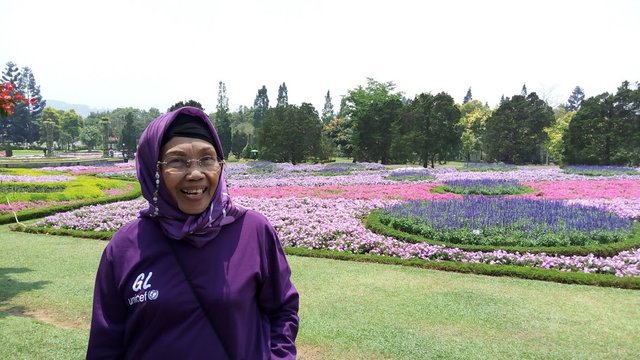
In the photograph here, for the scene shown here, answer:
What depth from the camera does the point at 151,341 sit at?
183cm

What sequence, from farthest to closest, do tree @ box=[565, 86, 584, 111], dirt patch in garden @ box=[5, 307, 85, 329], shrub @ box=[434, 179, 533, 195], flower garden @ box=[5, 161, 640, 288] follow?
tree @ box=[565, 86, 584, 111], shrub @ box=[434, 179, 533, 195], flower garden @ box=[5, 161, 640, 288], dirt patch in garden @ box=[5, 307, 85, 329]

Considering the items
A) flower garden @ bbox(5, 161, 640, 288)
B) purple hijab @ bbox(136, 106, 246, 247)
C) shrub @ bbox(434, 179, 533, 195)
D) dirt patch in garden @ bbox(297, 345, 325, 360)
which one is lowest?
dirt patch in garden @ bbox(297, 345, 325, 360)

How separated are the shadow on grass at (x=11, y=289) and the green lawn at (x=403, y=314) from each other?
0.04 feet

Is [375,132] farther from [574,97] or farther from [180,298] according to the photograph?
[574,97]

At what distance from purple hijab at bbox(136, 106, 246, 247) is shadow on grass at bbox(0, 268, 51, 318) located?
4533 mm

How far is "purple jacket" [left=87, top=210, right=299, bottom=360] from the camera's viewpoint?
1805mm

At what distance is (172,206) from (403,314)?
4.03 meters

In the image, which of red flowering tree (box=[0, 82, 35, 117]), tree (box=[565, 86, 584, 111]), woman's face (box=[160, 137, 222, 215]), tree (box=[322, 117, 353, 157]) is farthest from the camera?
tree (box=[565, 86, 584, 111])

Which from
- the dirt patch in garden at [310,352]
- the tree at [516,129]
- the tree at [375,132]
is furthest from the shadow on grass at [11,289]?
the tree at [516,129]

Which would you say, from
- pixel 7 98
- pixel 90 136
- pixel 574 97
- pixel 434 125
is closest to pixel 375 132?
pixel 434 125

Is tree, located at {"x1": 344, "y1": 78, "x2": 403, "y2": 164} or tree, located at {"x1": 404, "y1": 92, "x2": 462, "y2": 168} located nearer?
tree, located at {"x1": 404, "y1": 92, "x2": 462, "y2": 168}

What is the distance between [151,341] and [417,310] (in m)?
4.20

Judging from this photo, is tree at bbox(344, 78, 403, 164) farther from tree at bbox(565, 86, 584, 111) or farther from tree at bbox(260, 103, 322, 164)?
tree at bbox(565, 86, 584, 111)

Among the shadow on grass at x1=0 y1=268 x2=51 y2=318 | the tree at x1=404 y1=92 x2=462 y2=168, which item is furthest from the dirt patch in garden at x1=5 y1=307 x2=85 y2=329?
the tree at x1=404 y1=92 x2=462 y2=168
